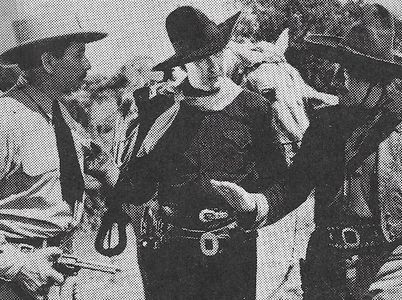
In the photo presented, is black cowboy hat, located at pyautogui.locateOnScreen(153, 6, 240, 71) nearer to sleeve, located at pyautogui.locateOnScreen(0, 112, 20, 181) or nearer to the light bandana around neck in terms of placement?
the light bandana around neck

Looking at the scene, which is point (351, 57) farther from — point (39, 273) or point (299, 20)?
point (39, 273)

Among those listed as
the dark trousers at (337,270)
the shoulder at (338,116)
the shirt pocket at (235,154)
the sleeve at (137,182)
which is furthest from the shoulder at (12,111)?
the dark trousers at (337,270)

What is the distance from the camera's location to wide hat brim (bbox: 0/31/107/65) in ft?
10.4

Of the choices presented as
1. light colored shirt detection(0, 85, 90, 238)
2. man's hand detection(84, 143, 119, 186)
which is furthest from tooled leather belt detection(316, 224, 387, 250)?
light colored shirt detection(0, 85, 90, 238)

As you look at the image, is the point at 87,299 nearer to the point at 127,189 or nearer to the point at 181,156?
the point at 127,189

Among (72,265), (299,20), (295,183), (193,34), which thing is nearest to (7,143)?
(72,265)

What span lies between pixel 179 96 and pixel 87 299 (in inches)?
45.8

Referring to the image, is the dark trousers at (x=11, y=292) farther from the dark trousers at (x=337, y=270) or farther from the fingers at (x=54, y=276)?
the dark trousers at (x=337, y=270)

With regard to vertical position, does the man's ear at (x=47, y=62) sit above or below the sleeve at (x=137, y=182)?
above

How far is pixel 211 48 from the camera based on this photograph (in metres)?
3.05

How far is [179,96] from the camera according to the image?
315cm

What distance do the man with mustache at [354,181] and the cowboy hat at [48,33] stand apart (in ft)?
3.34

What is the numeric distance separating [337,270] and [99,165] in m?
1.33

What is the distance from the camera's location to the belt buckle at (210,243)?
10.3 ft
